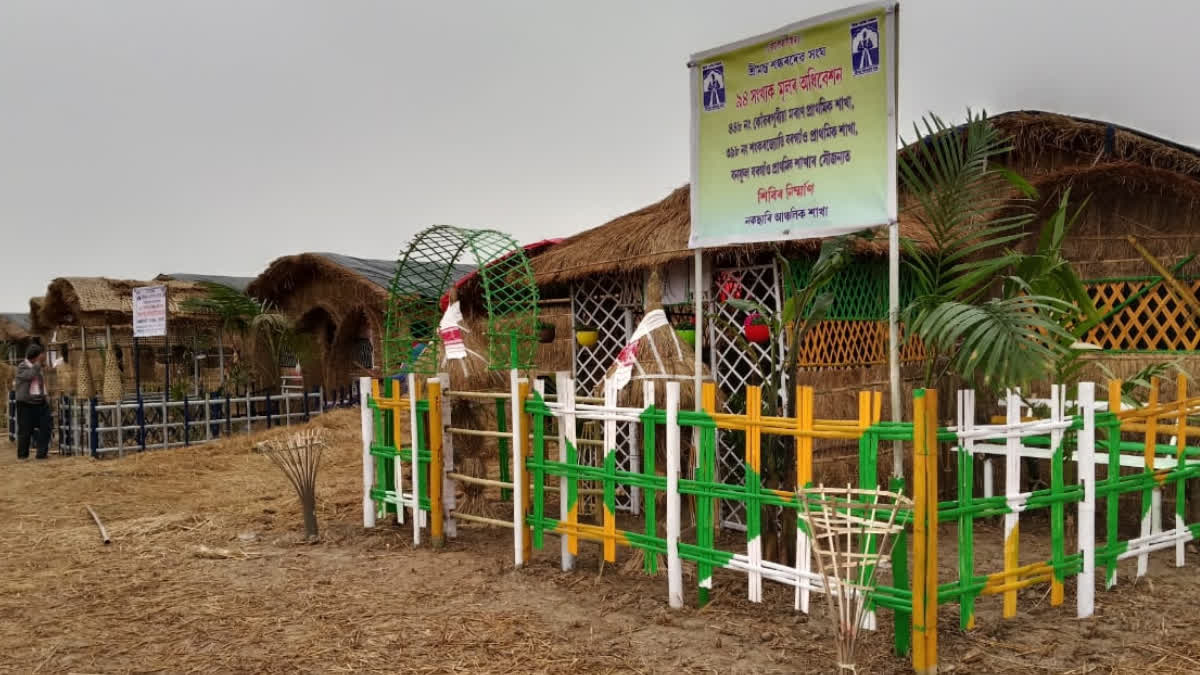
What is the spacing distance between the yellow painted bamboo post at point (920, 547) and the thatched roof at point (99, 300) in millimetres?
12973

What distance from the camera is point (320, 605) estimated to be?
5.42 metres

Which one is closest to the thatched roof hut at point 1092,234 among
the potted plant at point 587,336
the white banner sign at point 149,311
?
the potted plant at point 587,336

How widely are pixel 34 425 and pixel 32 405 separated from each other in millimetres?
375

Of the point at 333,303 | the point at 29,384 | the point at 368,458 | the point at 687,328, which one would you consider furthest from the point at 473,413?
the point at 333,303

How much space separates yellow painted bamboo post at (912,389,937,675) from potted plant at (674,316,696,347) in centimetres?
332

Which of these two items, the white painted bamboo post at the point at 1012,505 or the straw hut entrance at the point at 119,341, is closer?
the white painted bamboo post at the point at 1012,505

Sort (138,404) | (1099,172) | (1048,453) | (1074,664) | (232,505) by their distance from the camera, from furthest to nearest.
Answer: (138,404), (232,505), (1099,172), (1048,453), (1074,664)

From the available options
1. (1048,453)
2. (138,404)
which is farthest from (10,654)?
(138,404)

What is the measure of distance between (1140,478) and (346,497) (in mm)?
6834

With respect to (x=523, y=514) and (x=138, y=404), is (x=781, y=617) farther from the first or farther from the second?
(x=138, y=404)

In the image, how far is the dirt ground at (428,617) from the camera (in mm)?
4316

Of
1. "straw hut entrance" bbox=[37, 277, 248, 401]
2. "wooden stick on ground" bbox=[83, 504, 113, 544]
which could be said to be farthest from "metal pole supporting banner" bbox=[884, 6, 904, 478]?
"straw hut entrance" bbox=[37, 277, 248, 401]

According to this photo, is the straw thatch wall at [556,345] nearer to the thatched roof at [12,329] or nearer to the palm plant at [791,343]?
the palm plant at [791,343]

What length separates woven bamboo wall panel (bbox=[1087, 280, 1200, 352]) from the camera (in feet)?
23.5
